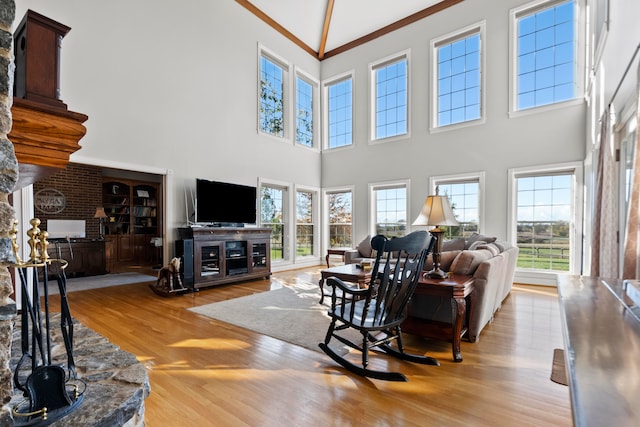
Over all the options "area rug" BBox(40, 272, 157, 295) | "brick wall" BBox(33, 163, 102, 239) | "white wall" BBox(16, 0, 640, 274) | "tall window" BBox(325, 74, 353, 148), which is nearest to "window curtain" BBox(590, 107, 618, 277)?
"white wall" BBox(16, 0, 640, 274)

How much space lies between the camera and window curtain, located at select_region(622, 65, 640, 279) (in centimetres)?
201

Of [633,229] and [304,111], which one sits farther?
[304,111]

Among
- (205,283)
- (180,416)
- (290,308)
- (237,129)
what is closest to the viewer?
(180,416)

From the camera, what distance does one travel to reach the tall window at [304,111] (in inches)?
305

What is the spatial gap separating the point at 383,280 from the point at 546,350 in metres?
1.62

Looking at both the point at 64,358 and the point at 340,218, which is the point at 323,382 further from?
the point at 340,218

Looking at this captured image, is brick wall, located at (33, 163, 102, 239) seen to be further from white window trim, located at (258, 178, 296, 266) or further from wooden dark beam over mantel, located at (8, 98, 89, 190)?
wooden dark beam over mantel, located at (8, 98, 89, 190)

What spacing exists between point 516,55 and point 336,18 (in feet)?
13.3

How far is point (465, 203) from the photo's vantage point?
618 centimetres

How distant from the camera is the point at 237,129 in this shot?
20.5 feet

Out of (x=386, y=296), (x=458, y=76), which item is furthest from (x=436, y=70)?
(x=386, y=296)

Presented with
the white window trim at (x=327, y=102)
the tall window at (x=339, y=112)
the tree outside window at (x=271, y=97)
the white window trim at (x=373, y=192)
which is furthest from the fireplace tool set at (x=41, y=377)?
the tall window at (x=339, y=112)

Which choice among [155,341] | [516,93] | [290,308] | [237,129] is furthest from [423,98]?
[155,341]

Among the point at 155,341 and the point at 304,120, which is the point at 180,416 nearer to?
the point at 155,341
